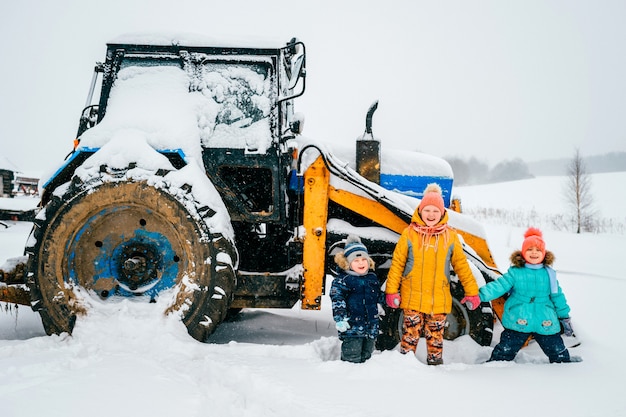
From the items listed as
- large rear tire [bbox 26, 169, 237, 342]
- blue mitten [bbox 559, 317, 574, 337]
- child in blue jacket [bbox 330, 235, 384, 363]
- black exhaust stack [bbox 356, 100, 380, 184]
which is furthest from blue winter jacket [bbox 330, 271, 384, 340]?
blue mitten [bbox 559, 317, 574, 337]

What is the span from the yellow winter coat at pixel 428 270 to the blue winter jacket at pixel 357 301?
0.16m

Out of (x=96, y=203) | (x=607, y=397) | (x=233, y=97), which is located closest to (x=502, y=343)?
(x=607, y=397)

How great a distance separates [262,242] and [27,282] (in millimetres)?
1967

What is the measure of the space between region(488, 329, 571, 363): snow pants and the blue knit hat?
124 cm

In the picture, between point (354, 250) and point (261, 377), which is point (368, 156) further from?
point (261, 377)

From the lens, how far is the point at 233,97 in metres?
3.79

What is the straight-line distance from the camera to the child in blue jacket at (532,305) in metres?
3.24

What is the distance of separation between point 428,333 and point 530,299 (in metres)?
0.86

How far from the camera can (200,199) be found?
3285mm

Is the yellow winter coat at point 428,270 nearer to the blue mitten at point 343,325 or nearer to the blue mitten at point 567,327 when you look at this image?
the blue mitten at point 343,325

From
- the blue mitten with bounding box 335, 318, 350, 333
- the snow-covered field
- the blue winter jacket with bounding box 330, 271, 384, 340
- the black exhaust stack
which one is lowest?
the snow-covered field

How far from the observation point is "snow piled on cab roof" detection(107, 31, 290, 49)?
12.3 feet

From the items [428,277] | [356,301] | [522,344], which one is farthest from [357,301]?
[522,344]

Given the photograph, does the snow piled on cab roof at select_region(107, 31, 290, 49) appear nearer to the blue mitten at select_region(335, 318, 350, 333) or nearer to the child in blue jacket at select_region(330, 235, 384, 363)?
the child in blue jacket at select_region(330, 235, 384, 363)
